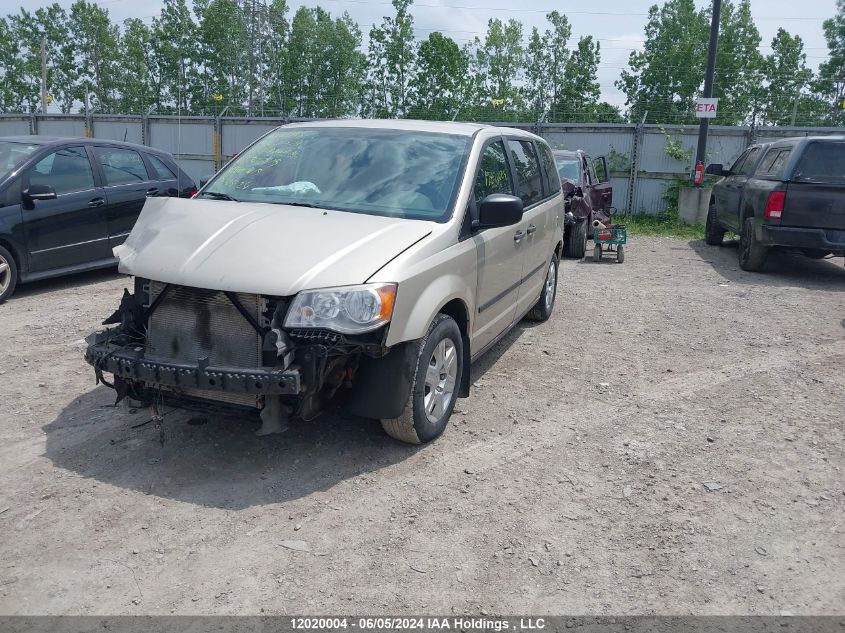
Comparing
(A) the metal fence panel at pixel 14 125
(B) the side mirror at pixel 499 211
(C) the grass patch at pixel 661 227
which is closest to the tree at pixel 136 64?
(A) the metal fence panel at pixel 14 125

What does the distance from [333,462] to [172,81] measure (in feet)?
204

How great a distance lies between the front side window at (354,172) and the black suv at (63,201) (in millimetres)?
3593

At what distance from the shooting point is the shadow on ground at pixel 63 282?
8.23 meters

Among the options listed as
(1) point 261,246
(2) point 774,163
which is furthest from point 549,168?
(2) point 774,163

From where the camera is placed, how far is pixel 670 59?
52.4 m

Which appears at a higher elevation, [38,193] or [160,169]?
[160,169]

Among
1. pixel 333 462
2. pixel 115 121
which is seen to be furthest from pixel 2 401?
pixel 115 121

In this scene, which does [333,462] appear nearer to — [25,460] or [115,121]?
[25,460]

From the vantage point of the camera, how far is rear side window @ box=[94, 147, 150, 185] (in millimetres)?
8750

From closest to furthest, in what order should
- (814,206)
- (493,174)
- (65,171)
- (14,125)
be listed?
(493,174)
(65,171)
(814,206)
(14,125)

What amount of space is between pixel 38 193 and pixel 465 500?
19.8 feet

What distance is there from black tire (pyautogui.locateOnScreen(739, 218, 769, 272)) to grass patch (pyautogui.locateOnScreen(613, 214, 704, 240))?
4745 millimetres

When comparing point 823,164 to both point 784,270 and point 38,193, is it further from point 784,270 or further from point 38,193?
point 38,193

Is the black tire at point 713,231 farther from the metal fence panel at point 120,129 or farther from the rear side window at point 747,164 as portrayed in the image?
the metal fence panel at point 120,129
